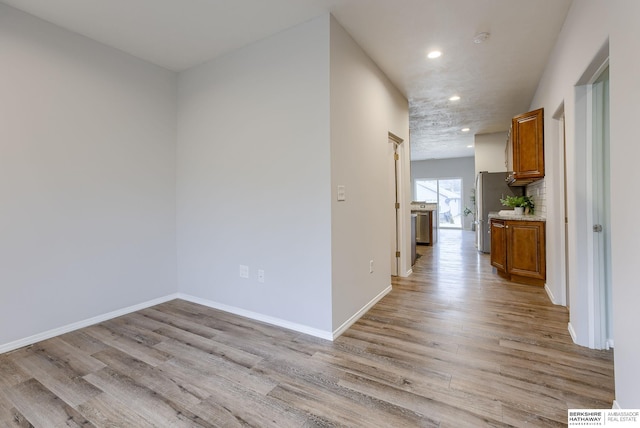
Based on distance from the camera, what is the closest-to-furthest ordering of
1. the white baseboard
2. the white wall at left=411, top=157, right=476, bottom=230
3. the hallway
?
the hallway → the white baseboard → the white wall at left=411, top=157, right=476, bottom=230

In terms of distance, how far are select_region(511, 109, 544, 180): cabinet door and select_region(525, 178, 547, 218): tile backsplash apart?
11.2 inches

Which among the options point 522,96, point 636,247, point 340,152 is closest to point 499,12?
point 340,152

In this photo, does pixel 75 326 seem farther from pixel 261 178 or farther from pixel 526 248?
pixel 526 248

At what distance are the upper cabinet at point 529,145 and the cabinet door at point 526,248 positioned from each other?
65 centimetres

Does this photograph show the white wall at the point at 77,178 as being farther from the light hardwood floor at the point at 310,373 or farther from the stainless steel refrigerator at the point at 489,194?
the stainless steel refrigerator at the point at 489,194

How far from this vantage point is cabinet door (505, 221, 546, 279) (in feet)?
12.6

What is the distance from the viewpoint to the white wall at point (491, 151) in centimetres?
710

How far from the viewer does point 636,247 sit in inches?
52.6

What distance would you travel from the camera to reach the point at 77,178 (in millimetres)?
2809

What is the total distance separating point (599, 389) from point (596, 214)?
1.20 meters

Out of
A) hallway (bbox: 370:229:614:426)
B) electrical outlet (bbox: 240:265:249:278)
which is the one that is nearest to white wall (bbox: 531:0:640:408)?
hallway (bbox: 370:229:614:426)

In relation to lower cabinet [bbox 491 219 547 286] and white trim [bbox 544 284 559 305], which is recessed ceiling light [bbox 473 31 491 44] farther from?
white trim [bbox 544 284 559 305]

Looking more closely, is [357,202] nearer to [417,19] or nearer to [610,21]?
[417,19]

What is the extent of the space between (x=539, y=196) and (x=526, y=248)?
0.93 meters
